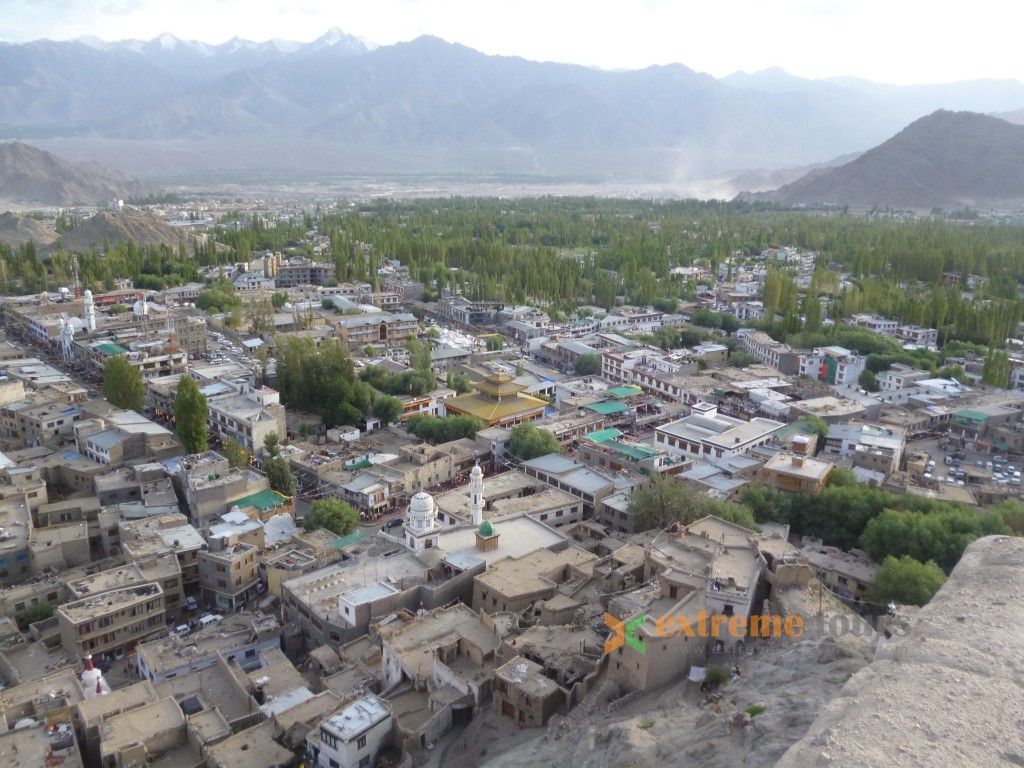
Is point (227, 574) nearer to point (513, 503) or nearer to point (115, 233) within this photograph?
point (513, 503)

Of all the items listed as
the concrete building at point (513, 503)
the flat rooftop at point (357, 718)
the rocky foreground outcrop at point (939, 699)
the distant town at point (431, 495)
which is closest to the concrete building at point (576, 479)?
the distant town at point (431, 495)

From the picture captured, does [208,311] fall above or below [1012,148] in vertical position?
below

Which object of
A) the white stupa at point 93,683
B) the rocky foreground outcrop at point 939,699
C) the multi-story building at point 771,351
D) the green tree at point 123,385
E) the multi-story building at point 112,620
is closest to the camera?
the rocky foreground outcrop at point 939,699

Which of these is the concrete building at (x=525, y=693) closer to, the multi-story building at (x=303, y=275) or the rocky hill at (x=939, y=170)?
the multi-story building at (x=303, y=275)

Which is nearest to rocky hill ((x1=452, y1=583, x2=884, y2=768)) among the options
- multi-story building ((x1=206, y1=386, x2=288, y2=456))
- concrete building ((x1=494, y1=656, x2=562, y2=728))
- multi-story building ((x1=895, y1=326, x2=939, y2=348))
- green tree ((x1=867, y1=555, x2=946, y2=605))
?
concrete building ((x1=494, y1=656, x2=562, y2=728))

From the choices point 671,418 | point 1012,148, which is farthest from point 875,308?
point 1012,148

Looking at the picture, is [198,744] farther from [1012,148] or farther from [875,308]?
[1012,148]

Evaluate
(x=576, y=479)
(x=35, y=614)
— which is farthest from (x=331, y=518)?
(x=576, y=479)
